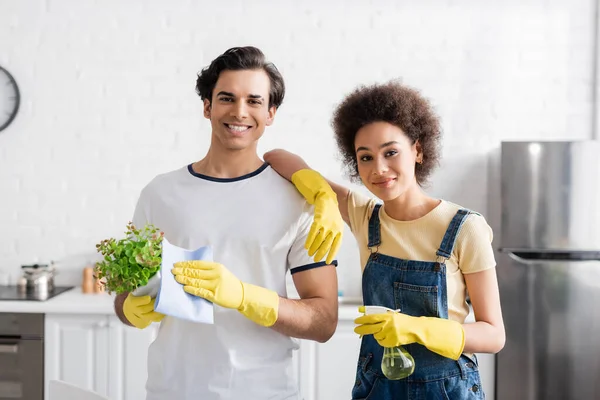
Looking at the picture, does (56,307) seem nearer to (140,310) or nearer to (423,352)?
(140,310)

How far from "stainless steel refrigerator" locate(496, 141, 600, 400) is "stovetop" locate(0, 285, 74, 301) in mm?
2175

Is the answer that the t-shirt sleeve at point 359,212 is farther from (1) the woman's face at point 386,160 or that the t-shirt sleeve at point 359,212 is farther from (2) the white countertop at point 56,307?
(2) the white countertop at point 56,307

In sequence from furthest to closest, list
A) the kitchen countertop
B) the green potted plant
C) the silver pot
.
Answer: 1. the silver pot
2. the kitchen countertop
3. the green potted plant

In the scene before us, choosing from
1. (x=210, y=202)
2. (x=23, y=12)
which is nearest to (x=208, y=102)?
(x=210, y=202)

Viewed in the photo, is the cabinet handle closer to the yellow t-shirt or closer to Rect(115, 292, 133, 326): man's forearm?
Rect(115, 292, 133, 326): man's forearm

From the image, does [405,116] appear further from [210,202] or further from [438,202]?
[210,202]

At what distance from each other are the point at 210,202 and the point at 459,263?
0.61 metres

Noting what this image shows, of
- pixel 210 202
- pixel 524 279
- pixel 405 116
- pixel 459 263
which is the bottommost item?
pixel 524 279

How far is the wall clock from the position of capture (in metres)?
3.29

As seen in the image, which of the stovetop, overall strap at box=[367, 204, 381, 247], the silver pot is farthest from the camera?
the silver pot

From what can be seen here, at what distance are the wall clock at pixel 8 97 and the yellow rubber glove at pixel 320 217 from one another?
238cm

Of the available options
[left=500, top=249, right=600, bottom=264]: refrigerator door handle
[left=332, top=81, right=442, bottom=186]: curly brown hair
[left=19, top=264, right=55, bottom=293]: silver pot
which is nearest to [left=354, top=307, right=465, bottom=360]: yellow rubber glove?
[left=332, top=81, right=442, bottom=186]: curly brown hair

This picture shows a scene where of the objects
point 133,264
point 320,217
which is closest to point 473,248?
point 320,217

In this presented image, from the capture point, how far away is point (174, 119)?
3279 millimetres
